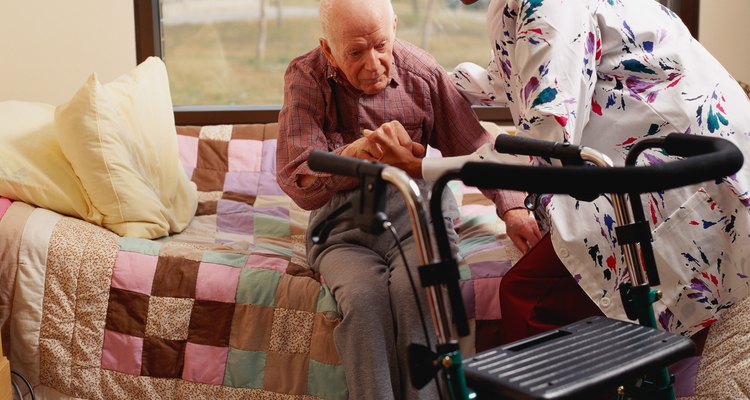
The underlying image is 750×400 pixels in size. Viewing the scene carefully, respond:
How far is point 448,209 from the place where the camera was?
241 cm

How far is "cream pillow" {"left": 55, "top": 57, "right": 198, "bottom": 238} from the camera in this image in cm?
247

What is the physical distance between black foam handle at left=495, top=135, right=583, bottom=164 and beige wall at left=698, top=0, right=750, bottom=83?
2167 millimetres

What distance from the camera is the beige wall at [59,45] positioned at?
10.8 ft

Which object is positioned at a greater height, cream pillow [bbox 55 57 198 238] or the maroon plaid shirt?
the maroon plaid shirt

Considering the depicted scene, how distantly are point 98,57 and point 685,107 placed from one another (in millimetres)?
2271

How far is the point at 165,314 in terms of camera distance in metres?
2.27

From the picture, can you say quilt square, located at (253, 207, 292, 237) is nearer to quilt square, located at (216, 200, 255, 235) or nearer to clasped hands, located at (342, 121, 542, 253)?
quilt square, located at (216, 200, 255, 235)

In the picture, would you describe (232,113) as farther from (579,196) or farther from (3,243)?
(579,196)

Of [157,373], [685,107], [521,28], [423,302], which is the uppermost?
[521,28]

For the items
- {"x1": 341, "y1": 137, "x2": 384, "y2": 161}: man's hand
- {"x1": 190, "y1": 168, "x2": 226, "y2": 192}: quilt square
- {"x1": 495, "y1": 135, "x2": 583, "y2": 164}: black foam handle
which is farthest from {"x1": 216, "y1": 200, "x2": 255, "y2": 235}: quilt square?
{"x1": 495, "y1": 135, "x2": 583, "y2": 164}: black foam handle

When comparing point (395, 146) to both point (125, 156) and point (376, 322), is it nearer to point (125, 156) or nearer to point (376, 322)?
point (376, 322)

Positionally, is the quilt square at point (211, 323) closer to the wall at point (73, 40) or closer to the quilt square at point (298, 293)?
the quilt square at point (298, 293)

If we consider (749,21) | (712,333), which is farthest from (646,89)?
(749,21)

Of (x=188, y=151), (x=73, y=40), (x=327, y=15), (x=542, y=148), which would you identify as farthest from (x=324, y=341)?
(x=73, y=40)
